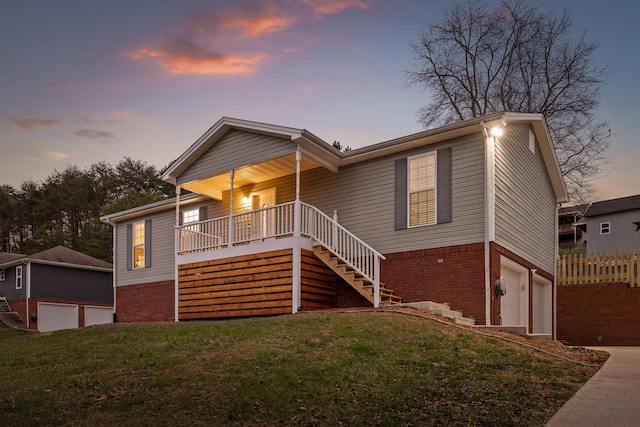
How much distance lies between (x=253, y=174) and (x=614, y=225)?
88.0 feet

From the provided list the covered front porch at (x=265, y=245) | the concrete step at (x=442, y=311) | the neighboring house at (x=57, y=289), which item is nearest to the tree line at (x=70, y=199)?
the neighboring house at (x=57, y=289)

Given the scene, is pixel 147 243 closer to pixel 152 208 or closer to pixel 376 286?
pixel 152 208

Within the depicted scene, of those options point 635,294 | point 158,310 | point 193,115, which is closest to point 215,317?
point 158,310

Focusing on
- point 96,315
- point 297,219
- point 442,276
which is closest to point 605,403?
point 442,276

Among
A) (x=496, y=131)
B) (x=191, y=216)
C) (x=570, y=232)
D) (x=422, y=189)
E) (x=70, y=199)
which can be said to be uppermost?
(x=70, y=199)

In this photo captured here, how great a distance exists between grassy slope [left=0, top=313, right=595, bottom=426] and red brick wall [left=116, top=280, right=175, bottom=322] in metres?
9.40

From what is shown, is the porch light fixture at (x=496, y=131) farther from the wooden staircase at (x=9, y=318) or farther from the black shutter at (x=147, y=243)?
the wooden staircase at (x=9, y=318)

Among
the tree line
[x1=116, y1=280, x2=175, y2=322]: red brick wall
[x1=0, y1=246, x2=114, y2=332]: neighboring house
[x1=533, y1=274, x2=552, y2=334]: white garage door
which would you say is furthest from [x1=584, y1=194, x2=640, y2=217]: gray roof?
the tree line

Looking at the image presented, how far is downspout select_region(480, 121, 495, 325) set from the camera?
12.8 meters

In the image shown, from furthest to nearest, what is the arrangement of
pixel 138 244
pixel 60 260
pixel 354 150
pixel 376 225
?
1. pixel 60 260
2. pixel 138 244
3. pixel 354 150
4. pixel 376 225

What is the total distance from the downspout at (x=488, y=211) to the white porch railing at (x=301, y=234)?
2.25 meters

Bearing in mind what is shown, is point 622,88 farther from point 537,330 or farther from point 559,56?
point 537,330

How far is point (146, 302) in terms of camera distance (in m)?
20.9

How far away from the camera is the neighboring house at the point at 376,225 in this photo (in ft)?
43.6
